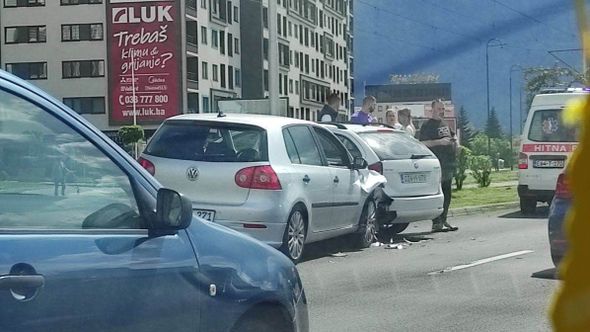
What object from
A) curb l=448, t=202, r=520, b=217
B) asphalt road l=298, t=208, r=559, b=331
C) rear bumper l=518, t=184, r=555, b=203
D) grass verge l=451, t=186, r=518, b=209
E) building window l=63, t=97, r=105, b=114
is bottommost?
asphalt road l=298, t=208, r=559, b=331

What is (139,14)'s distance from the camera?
3950 cm

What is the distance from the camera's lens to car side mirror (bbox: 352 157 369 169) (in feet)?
37.2

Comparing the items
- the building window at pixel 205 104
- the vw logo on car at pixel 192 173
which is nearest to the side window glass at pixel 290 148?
the vw logo on car at pixel 192 173

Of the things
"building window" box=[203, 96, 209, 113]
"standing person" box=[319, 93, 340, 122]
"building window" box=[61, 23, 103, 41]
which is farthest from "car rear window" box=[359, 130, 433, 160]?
"building window" box=[203, 96, 209, 113]

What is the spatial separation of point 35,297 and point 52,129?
672 millimetres

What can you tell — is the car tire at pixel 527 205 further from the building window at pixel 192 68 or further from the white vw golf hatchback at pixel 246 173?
the building window at pixel 192 68

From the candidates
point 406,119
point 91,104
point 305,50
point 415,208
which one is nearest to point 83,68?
point 91,104

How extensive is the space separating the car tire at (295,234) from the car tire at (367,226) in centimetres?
158

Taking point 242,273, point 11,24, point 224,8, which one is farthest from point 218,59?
point 242,273

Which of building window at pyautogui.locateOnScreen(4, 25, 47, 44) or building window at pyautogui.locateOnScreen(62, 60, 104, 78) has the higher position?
building window at pyautogui.locateOnScreen(4, 25, 47, 44)

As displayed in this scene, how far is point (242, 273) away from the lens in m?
4.20

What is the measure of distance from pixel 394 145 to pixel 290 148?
3.26 m

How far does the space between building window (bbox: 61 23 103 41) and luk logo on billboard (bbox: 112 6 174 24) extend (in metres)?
2.60

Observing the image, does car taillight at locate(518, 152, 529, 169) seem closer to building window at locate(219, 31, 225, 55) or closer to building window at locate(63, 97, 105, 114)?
building window at locate(63, 97, 105, 114)
